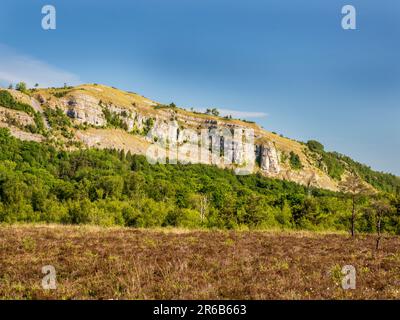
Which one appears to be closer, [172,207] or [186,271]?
[186,271]

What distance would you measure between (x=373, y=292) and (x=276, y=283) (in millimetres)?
2766

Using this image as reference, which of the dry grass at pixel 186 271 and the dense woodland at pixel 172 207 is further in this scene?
the dense woodland at pixel 172 207

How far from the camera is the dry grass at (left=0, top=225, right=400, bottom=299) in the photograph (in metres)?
10.2

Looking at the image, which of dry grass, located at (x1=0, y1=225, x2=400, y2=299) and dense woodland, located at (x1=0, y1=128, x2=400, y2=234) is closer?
dry grass, located at (x1=0, y1=225, x2=400, y2=299)

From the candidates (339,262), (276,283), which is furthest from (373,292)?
(339,262)

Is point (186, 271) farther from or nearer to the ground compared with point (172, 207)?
farther from the ground

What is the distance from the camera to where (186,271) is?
12875mm

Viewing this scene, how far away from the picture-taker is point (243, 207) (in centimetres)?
5956

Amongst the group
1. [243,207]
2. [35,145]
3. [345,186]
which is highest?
[35,145]

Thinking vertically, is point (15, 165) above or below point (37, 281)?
above

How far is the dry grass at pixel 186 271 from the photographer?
401 inches
